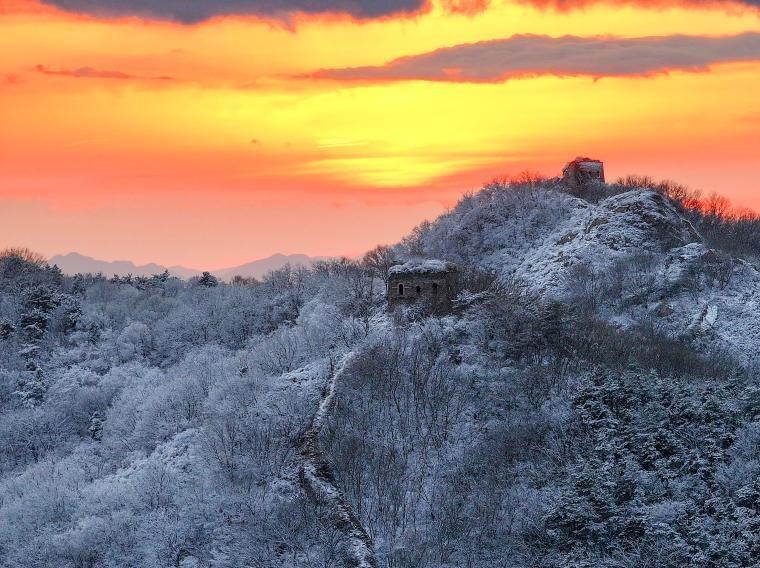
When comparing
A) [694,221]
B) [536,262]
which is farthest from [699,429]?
[694,221]

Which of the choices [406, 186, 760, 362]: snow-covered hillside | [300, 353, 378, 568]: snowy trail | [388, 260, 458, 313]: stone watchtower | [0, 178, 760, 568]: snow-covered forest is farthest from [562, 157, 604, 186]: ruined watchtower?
[300, 353, 378, 568]: snowy trail

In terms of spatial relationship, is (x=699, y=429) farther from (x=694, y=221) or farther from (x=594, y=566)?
(x=694, y=221)

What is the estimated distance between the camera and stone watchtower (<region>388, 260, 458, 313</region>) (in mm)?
81688

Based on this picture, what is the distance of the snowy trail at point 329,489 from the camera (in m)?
60.9

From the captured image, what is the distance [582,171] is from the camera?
11981 cm

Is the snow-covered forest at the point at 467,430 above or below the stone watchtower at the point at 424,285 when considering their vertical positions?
below

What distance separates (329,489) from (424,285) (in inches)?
817

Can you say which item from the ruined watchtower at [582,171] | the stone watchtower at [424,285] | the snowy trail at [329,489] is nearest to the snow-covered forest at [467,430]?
the snowy trail at [329,489]

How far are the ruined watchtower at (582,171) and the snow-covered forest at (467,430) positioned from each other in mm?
9483

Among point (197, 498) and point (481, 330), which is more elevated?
point (481, 330)

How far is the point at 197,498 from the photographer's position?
226 feet

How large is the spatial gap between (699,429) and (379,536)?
58.7ft

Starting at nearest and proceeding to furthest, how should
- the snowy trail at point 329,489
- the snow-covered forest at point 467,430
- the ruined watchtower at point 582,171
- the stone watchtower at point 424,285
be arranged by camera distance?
Result: the snowy trail at point 329,489
the snow-covered forest at point 467,430
the stone watchtower at point 424,285
the ruined watchtower at point 582,171

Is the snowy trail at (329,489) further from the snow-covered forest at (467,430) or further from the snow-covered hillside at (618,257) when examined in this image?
the snow-covered hillside at (618,257)
